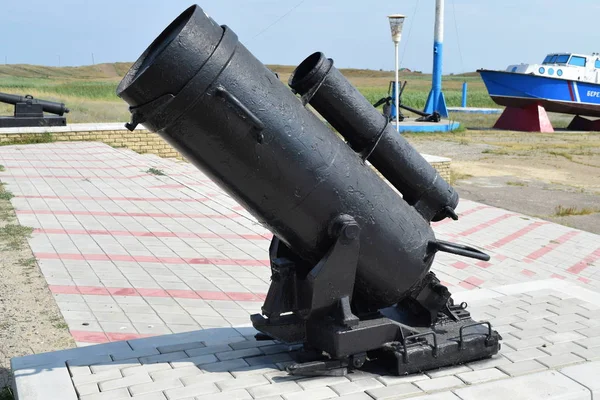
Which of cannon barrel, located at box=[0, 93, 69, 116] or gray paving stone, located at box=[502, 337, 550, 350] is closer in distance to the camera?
gray paving stone, located at box=[502, 337, 550, 350]

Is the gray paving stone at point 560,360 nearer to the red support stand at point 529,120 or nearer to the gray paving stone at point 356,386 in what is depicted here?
the gray paving stone at point 356,386

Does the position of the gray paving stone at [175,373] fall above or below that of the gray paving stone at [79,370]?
above

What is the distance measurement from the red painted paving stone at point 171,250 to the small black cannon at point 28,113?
5175 millimetres

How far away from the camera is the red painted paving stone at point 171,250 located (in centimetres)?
593

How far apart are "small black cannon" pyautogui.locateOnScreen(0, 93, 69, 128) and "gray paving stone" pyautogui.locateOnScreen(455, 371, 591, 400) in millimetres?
15772

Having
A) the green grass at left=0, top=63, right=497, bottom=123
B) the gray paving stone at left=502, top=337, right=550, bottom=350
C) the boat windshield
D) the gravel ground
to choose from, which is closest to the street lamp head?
the gravel ground

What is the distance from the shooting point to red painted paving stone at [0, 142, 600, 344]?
19.5ft

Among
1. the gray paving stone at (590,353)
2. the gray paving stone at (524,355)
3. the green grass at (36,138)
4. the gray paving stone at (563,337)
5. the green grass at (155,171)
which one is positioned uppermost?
the gray paving stone at (590,353)

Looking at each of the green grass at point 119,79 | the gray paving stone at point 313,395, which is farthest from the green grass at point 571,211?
the green grass at point 119,79

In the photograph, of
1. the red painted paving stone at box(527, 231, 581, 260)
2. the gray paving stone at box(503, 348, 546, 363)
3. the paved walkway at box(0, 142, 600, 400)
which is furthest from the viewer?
the red painted paving stone at box(527, 231, 581, 260)

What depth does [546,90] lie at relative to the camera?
2883 centimetres

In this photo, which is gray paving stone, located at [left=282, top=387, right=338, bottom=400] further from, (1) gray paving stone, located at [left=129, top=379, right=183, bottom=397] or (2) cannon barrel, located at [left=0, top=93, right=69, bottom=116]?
(2) cannon barrel, located at [left=0, top=93, right=69, bottom=116]

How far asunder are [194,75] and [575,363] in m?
2.55

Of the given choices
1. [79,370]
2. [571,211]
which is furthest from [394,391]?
[571,211]
